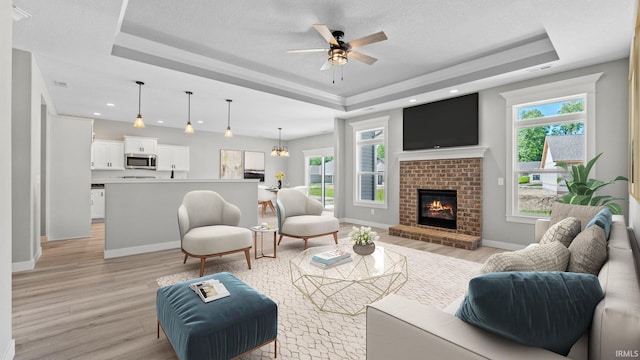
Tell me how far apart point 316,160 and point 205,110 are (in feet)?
14.5

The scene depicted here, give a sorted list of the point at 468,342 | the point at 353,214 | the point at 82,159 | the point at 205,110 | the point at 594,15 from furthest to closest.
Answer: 1. the point at 353,214
2. the point at 205,110
3. the point at 82,159
4. the point at 594,15
5. the point at 468,342

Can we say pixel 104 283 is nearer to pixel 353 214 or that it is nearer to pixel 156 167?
pixel 353 214

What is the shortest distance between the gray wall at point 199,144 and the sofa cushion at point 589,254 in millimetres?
8731

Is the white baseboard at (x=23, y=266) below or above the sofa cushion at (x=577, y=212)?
below

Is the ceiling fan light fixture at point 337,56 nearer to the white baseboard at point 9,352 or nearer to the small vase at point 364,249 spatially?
the small vase at point 364,249

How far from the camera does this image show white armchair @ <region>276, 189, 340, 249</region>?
4180mm

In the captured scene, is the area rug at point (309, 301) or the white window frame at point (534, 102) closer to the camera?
the area rug at point (309, 301)

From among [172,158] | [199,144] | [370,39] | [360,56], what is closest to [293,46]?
[360,56]

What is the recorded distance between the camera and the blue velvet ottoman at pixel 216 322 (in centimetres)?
146

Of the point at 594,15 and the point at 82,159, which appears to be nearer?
the point at 594,15

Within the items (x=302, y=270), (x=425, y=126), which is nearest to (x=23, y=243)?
(x=302, y=270)

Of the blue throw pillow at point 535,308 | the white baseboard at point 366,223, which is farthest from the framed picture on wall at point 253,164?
the blue throw pillow at point 535,308

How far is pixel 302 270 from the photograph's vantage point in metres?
2.40

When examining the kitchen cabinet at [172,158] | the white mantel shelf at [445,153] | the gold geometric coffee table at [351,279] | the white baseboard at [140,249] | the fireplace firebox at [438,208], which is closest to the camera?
the gold geometric coffee table at [351,279]
